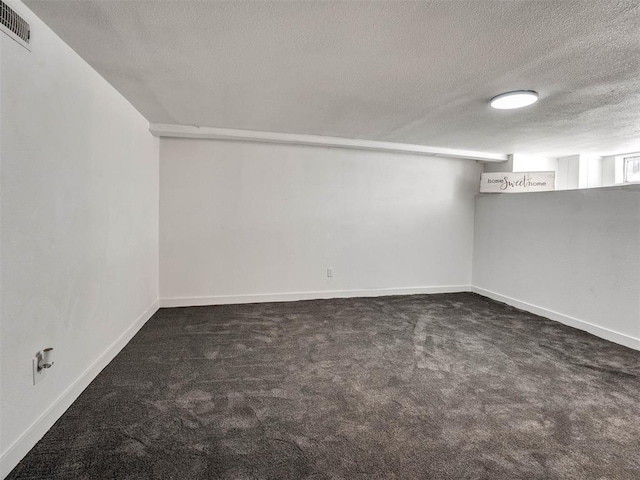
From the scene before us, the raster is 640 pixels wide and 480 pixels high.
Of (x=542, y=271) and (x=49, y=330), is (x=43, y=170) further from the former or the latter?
(x=542, y=271)

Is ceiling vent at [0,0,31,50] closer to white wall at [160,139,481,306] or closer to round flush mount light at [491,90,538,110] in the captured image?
white wall at [160,139,481,306]

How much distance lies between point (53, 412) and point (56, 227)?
1096mm

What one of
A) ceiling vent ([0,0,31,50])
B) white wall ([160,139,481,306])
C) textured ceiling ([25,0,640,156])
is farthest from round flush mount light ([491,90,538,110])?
ceiling vent ([0,0,31,50])

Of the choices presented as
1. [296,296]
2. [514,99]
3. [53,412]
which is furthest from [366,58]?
[296,296]

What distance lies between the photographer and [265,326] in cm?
338

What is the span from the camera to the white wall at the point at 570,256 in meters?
3.15

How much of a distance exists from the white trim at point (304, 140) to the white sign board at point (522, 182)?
0.53m

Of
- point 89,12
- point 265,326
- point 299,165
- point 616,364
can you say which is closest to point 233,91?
point 89,12

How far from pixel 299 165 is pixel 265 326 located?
2313 millimetres

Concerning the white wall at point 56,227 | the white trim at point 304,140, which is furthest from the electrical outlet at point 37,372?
the white trim at point 304,140

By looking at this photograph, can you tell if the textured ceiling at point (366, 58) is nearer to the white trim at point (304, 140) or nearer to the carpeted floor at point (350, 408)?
the white trim at point (304, 140)

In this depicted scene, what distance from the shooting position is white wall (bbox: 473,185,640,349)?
3.15 m

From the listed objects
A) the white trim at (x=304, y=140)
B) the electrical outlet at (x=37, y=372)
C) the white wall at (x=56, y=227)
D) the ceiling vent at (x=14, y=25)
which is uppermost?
the white trim at (x=304, y=140)

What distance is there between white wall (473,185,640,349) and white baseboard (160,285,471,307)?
2.71 feet
